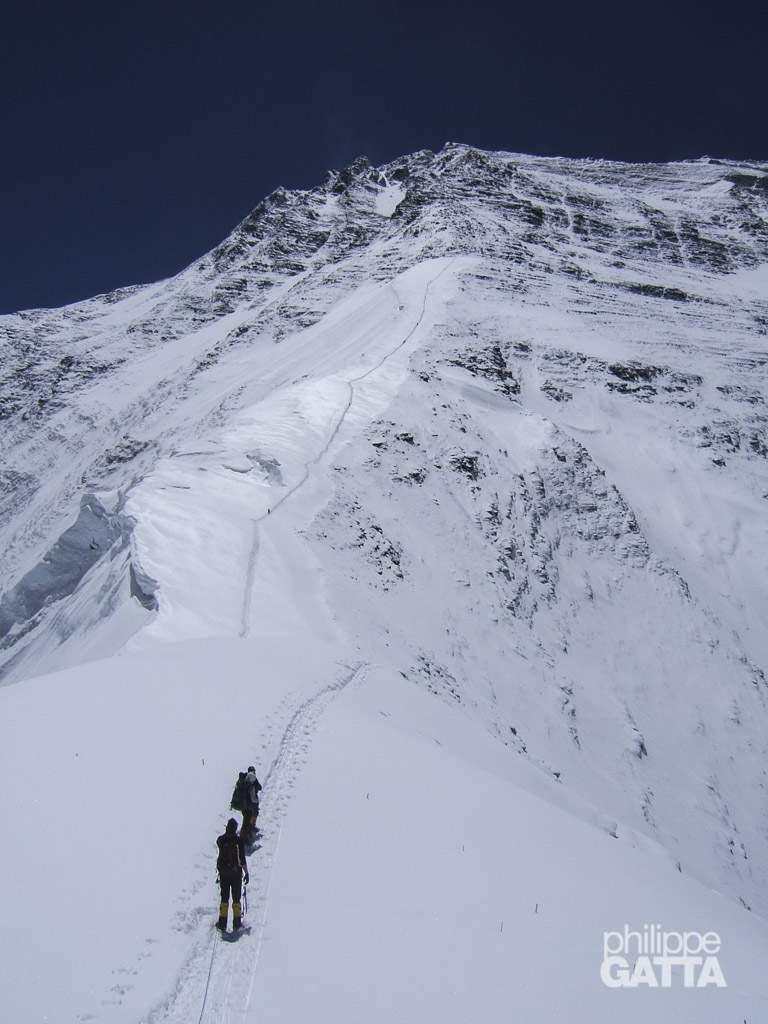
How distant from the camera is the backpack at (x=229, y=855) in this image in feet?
21.0

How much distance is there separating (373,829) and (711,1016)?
13.2 feet

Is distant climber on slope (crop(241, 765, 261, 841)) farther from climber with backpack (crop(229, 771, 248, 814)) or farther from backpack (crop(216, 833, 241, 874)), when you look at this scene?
backpack (crop(216, 833, 241, 874))

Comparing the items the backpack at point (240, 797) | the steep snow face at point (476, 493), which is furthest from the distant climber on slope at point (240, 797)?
the steep snow face at point (476, 493)

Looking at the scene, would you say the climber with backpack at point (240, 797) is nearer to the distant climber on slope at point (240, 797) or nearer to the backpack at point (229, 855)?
the distant climber on slope at point (240, 797)

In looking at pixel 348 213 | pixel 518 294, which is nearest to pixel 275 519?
pixel 518 294

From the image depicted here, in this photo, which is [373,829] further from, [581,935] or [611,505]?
[611,505]

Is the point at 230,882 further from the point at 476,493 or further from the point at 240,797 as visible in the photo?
the point at 476,493

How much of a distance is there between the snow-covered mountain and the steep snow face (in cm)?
19

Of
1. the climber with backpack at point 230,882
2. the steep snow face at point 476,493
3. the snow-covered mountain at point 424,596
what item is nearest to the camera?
the climber with backpack at point 230,882

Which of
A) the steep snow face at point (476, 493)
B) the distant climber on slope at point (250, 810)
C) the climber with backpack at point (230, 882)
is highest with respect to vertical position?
the climber with backpack at point (230, 882)

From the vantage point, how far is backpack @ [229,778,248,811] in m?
8.02

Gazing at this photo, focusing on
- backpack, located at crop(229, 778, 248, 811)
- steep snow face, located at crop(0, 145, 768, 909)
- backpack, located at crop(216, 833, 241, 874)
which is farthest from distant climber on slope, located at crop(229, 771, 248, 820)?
steep snow face, located at crop(0, 145, 768, 909)

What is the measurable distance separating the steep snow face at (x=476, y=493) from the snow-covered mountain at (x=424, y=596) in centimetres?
19

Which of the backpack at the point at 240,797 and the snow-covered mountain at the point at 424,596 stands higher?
the backpack at the point at 240,797
